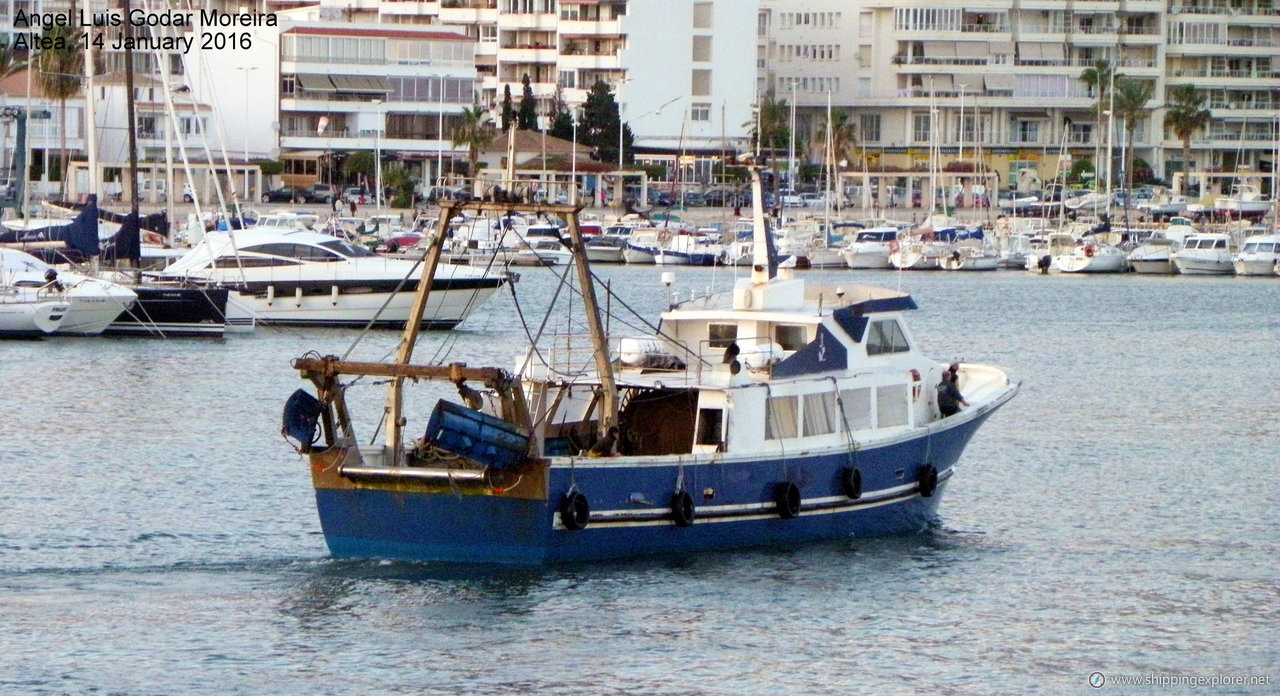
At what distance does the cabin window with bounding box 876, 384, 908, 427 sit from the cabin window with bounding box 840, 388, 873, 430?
22cm

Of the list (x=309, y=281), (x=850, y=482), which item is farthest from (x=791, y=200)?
(x=850, y=482)

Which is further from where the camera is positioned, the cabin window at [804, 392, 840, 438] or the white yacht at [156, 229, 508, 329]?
the white yacht at [156, 229, 508, 329]

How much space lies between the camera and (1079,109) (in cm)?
14700

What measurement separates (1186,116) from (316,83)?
6051 centimetres

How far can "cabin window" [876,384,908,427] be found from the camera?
1079 inches

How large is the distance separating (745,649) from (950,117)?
12726 centimetres

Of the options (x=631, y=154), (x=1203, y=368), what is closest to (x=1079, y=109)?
(x=631, y=154)

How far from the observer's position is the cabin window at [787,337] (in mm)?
26969

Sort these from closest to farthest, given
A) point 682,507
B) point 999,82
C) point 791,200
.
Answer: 1. point 682,507
2. point 791,200
3. point 999,82

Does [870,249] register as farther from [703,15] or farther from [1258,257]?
[703,15]

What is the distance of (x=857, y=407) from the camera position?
88.7 feet

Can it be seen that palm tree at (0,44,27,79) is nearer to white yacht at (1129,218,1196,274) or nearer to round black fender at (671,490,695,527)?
white yacht at (1129,218,1196,274)

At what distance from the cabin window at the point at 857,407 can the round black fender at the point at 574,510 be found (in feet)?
14.8

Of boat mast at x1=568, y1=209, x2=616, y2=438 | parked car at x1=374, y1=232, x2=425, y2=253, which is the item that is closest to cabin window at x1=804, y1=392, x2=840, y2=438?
boat mast at x1=568, y1=209, x2=616, y2=438
